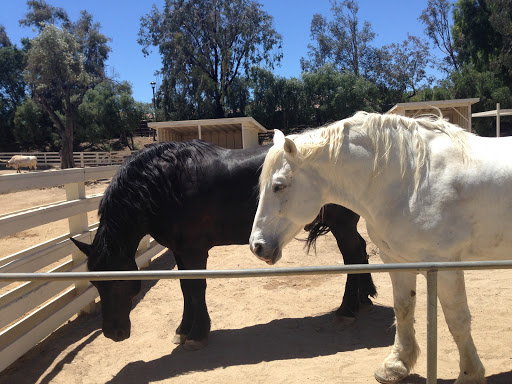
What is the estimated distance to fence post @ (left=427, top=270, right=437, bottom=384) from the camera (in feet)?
4.56

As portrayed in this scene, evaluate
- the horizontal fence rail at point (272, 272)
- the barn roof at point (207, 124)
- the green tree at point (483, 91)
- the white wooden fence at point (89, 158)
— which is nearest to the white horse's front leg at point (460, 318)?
the horizontal fence rail at point (272, 272)

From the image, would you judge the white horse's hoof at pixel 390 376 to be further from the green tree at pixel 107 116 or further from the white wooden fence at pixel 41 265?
the green tree at pixel 107 116

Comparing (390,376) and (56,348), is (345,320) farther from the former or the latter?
(56,348)

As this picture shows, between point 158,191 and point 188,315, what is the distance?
1247 mm

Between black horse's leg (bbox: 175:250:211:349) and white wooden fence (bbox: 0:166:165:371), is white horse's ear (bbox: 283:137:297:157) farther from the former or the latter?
white wooden fence (bbox: 0:166:165:371)

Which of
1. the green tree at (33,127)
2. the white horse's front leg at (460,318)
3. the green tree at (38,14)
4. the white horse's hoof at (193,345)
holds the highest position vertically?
the green tree at (38,14)

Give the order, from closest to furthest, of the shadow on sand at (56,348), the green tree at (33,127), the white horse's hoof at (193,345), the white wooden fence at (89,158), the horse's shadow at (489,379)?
the horse's shadow at (489,379) < the shadow on sand at (56,348) < the white horse's hoof at (193,345) < the white wooden fence at (89,158) < the green tree at (33,127)

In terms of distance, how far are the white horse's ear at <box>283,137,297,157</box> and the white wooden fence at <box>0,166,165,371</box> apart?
7.28ft

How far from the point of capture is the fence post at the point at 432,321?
1391 millimetres

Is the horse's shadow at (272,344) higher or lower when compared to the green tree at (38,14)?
lower

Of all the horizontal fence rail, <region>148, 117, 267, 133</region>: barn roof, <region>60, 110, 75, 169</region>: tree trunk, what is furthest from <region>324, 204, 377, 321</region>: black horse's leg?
<region>60, 110, 75, 169</region>: tree trunk

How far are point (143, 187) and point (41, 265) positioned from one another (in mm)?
1232

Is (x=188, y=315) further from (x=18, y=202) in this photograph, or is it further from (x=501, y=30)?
(x=501, y=30)

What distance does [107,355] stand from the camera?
3.29m
